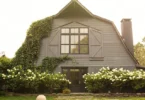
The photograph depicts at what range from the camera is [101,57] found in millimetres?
20312

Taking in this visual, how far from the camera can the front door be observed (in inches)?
782

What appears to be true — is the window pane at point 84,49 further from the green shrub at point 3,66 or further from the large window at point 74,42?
the green shrub at point 3,66

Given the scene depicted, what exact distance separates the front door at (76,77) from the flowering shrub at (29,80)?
70.4 inches

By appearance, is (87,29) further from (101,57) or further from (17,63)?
(17,63)

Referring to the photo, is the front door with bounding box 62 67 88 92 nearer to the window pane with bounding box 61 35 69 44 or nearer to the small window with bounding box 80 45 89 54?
the small window with bounding box 80 45 89 54

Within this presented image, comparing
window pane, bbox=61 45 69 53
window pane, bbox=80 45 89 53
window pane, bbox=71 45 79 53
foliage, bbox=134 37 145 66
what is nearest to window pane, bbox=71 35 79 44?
window pane, bbox=71 45 79 53

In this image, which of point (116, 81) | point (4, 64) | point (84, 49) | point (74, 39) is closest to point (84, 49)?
point (84, 49)

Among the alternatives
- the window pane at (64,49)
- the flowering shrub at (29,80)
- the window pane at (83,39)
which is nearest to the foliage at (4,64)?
the flowering shrub at (29,80)

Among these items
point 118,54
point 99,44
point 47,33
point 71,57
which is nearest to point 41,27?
point 47,33

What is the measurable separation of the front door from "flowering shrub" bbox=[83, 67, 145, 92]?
1.86 metres

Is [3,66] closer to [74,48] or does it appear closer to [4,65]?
[4,65]

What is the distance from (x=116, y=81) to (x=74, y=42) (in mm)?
4990

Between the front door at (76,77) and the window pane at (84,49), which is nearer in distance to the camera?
the front door at (76,77)

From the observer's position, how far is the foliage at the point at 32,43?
64.7 ft
